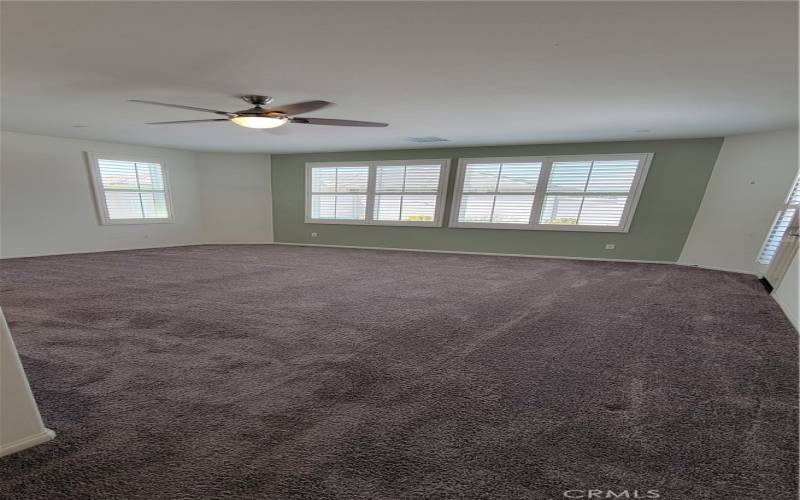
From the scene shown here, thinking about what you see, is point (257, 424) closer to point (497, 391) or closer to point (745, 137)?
point (497, 391)

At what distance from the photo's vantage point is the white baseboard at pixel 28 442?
45.2 inches

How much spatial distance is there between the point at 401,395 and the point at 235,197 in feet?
25.1

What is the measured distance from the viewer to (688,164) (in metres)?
5.02

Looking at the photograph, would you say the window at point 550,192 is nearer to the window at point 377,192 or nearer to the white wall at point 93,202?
the window at point 377,192

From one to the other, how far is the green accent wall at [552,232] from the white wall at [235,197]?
29cm

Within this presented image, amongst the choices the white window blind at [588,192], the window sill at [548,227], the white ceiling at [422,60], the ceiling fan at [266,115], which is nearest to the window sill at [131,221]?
the white ceiling at [422,60]

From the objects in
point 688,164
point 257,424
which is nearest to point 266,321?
point 257,424

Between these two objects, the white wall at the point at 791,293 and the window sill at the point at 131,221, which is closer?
the white wall at the point at 791,293

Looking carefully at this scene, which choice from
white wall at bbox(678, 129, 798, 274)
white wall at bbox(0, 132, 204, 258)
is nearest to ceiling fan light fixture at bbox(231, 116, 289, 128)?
white wall at bbox(0, 132, 204, 258)

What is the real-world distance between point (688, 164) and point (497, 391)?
19.9 feet

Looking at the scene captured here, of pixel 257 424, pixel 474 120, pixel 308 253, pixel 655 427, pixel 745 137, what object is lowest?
pixel 308 253

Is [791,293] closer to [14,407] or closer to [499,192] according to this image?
[499,192]

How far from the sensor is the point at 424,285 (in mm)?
3896

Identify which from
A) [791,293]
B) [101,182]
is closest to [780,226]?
[791,293]
